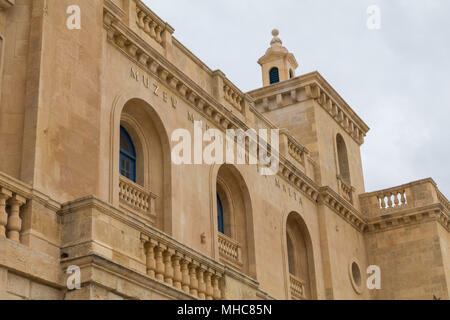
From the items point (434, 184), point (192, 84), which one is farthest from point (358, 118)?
point (192, 84)

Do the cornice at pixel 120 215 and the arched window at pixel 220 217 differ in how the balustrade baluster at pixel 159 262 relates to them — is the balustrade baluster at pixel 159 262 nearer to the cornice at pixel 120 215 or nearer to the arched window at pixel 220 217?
the cornice at pixel 120 215

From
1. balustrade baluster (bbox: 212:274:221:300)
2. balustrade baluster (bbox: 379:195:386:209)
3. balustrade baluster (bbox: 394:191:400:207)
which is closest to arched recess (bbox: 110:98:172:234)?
balustrade baluster (bbox: 212:274:221:300)

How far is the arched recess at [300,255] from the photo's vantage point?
79.9 feet

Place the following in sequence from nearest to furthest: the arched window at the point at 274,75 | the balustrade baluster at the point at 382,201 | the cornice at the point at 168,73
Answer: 1. the cornice at the point at 168,73
2. the balustrade baluster at the point at 382,201
3. the arched window at the point at 274,75

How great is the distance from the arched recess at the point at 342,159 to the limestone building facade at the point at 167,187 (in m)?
0.05

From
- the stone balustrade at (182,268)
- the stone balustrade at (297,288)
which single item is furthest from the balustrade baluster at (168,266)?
the stone balustrade at (297,288)

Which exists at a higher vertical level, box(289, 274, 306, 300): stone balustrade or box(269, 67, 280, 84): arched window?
box(269, 67, 280, 84): arched window

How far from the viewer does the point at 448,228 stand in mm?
30062

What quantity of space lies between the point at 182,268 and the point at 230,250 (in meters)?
8.03

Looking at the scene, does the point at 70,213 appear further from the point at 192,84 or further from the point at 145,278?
the point at 192,84

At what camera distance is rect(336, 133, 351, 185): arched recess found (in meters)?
30.1

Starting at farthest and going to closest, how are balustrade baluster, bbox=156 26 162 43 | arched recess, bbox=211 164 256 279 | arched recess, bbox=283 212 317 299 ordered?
arched recess, bbox=283 212 317 299 < arched recess, bbox=211 164 256 279 < balustrade baluster, bbox=156 26 162 43

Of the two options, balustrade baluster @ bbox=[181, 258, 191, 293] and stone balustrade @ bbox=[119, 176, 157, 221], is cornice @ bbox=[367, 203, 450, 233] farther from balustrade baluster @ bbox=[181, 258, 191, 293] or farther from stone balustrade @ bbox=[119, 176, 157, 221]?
balustrade baluster @ bbox=[181, 258, 191, 293]
